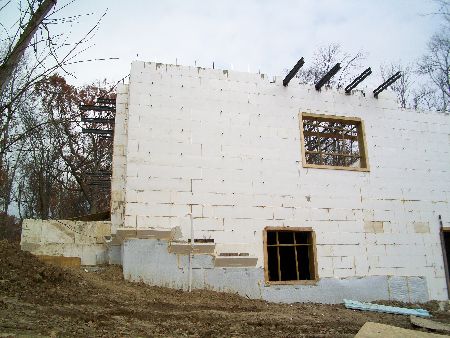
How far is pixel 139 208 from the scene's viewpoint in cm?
849

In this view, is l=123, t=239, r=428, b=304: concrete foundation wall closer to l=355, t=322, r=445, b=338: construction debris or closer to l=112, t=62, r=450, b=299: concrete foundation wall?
l=112, t=62, r=450, b=299: concrete foundation wall

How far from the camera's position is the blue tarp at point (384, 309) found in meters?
8.45

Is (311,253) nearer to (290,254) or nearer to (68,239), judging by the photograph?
(290,254)

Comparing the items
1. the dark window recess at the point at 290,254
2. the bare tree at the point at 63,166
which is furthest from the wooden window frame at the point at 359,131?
the bare tree at the point at 63,166

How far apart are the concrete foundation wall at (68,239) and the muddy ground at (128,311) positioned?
0.72 metres

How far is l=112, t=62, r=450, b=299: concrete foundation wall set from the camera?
8.82m

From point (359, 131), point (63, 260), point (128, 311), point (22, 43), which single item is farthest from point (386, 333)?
point (63, 260)

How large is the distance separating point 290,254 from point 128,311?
6385 mm

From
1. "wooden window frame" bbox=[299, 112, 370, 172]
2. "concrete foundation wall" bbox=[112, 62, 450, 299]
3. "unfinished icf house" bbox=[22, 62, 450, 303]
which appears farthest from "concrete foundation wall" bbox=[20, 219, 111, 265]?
"wooden window frame" bbox=[299, 112, 370, 172]

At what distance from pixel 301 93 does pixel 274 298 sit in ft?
17.7

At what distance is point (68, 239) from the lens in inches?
350

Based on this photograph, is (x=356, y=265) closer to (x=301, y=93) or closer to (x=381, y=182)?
(x=381, y=182)

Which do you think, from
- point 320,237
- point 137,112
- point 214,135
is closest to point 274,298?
point 320,237

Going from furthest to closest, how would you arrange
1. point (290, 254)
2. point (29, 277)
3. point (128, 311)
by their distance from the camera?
point (290, 254), point (29, 277), point (128, 311)
